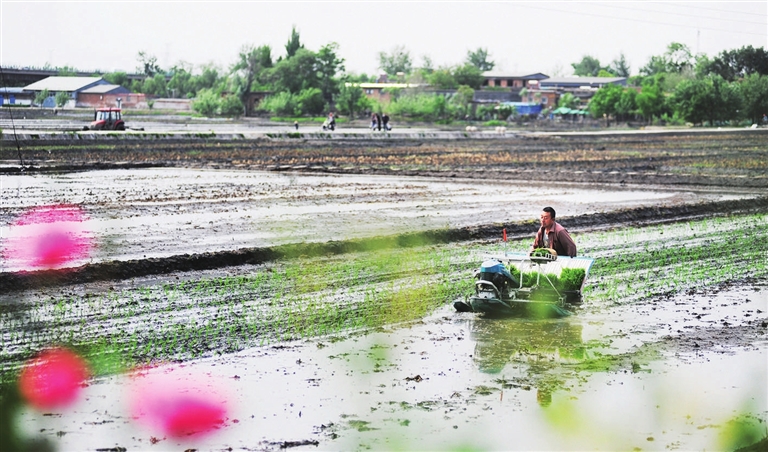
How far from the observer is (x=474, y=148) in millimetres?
49406

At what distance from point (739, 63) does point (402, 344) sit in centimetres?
11777

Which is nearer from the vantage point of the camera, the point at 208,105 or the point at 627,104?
the point at 627,104

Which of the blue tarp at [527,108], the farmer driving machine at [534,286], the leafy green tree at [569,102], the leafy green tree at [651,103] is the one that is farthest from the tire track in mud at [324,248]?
the leafy green tree at [569,102]

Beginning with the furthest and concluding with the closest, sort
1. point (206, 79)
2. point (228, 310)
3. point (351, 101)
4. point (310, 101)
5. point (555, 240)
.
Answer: point (206, 79), point (310, 101), point (351, 101), point (555, 240), point (228, 310)

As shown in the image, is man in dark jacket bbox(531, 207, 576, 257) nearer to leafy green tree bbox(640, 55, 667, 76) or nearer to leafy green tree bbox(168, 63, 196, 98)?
leafy green tree bbox(168, 63, 196, 98)

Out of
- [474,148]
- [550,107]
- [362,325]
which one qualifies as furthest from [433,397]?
[550,107]

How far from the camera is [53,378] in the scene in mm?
8984

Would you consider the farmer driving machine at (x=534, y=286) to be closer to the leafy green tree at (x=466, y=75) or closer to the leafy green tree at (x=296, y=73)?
the leafy green tree at (x=296, y=73)

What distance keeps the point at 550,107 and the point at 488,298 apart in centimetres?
10746

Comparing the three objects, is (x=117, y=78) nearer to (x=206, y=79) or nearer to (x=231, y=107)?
(x=206, y=79)

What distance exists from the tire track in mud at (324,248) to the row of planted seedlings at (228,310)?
60cm

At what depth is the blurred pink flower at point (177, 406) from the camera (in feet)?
26.3

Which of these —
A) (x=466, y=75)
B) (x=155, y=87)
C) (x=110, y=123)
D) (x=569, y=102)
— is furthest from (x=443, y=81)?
(x=110, y=123)

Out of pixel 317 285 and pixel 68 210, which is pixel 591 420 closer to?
→ pixel 317 285
